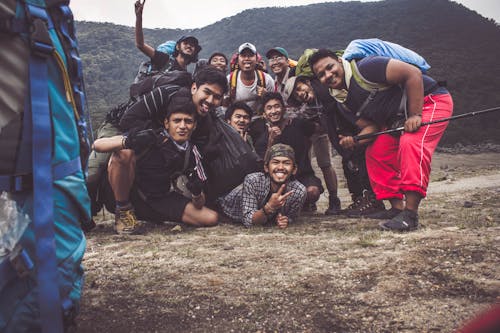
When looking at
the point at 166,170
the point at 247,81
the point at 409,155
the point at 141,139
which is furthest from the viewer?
the point at 247,81

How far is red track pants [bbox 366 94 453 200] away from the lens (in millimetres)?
3111

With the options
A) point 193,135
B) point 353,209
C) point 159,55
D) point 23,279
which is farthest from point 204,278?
point 159,55

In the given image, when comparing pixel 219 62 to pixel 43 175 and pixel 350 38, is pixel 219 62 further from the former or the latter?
pixel 350 38

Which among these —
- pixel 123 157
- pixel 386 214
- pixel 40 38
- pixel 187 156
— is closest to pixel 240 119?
pixel 187 156

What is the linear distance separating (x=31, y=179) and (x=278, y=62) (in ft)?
14.5

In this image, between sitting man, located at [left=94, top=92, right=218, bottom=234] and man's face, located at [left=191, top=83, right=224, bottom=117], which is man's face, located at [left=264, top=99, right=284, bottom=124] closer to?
man's face, located at [left=191, top=83, right=224, bottom=117]

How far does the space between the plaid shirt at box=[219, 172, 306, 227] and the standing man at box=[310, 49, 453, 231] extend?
766 millimetres

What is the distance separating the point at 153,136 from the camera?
3.32 meters

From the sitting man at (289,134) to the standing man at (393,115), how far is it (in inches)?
27.4

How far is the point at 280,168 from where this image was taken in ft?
12.4

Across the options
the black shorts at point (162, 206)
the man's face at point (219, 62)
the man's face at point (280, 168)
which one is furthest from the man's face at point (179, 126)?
the man's face at point (219, 62)

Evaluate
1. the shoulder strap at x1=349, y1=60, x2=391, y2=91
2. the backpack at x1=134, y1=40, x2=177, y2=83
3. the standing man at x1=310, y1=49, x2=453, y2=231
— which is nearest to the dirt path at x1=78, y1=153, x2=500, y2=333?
the standing man at x1=310, y1=49, x2=453, y2=231

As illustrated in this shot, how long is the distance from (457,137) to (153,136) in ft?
69.0

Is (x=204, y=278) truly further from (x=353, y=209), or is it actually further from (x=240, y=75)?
(x=240, y=75)
